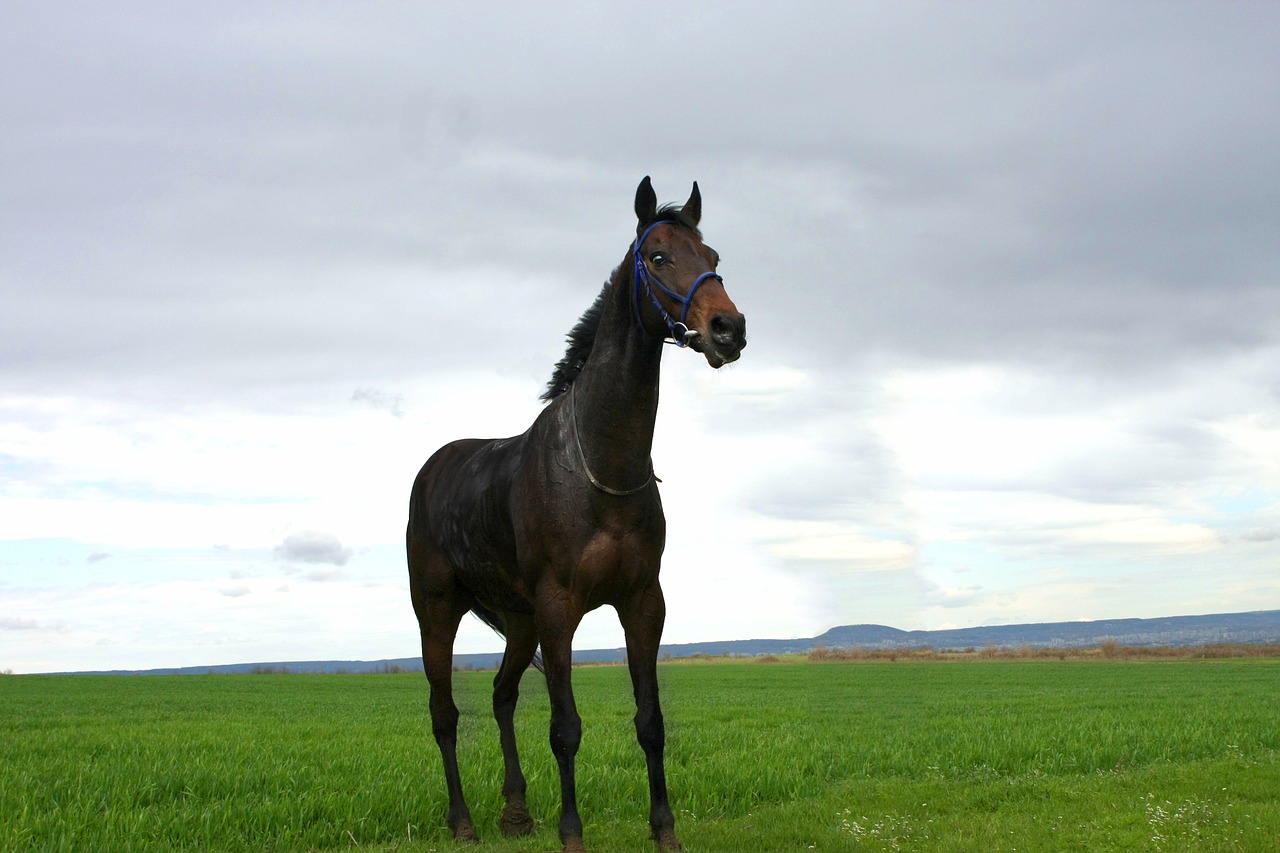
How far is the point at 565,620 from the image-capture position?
5.98 meters

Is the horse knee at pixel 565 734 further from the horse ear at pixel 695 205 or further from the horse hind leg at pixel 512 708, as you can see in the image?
the horse ear at pixel 695 205

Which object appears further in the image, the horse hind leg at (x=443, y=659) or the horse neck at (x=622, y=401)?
the horse hind leg at (x=443, y=659)

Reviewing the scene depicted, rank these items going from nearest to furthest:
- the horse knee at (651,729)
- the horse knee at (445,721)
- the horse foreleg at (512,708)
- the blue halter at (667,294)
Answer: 1. the blue halter at (667,294)
2. the horse knee at (651,729)
3. the horse foreleg at (512,708)
4. the horse knee at (445,721)

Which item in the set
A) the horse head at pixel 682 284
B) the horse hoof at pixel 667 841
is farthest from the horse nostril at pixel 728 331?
the horse hoof at pixel 667 841

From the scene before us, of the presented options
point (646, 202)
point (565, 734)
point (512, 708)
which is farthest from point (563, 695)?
point (646, 202)

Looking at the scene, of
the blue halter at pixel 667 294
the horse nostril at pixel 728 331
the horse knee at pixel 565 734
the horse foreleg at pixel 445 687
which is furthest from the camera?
the horse foreleg at pixel 445 687

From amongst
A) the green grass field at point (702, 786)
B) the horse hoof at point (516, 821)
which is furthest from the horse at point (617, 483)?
the horse hoof at point (516, 821)

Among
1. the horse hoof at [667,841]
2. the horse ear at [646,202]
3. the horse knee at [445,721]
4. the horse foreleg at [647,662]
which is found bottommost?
the horse hoof at [667,841]

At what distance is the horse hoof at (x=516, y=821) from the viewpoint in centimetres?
802

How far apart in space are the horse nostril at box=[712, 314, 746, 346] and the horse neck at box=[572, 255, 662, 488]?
0.88 meters

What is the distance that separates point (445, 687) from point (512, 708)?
61cm

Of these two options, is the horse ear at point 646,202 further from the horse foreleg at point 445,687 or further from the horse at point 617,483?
the horse foreleg at point 445,687

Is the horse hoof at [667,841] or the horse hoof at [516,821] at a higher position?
the horse hoof at [667,841]

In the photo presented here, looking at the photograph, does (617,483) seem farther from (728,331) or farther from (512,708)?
(512,708)
